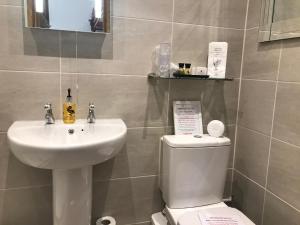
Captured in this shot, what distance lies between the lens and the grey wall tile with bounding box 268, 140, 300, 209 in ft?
3.87

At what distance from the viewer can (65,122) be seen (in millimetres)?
1258

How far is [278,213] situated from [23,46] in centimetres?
149

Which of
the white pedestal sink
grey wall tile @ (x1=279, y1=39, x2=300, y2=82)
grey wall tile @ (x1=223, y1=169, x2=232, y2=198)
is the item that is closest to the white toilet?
grey wall tile @ (x1=223, y1=169, x2=232, y2=198)

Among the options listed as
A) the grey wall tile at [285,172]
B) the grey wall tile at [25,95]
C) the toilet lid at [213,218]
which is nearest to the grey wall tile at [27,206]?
the grey wall tile at [25,95]

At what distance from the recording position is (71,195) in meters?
1.14

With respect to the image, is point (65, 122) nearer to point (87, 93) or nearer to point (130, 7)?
point (87, 93)

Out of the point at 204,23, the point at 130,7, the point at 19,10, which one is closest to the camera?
the point at 19,10

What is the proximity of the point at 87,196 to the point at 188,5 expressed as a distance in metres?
1.12

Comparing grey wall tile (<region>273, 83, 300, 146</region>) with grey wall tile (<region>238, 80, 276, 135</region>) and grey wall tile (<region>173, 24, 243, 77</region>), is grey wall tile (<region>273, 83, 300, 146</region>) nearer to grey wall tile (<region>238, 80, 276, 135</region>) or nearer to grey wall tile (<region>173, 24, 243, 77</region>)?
grey wall tile (<region>238, 80, 276, 135</region>)

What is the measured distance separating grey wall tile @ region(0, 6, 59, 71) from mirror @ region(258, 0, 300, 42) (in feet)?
3.51

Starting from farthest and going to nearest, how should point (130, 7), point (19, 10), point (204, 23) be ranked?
point (204, 23) → point (130, 7) → point (19, 10)

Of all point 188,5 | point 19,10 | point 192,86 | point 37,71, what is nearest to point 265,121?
point 192,86

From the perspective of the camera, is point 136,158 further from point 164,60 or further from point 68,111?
point 164,60

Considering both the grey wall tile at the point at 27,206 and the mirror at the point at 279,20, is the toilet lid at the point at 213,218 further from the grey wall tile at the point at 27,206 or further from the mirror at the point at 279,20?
the mirror at the point at 279,20
